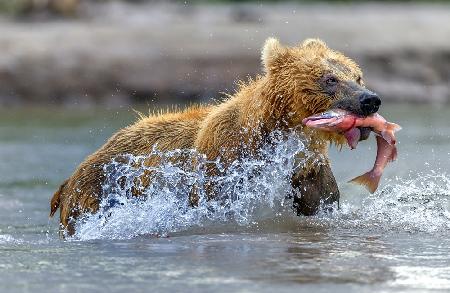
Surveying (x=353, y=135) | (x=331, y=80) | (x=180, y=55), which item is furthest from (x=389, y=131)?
(x=180, y=55)

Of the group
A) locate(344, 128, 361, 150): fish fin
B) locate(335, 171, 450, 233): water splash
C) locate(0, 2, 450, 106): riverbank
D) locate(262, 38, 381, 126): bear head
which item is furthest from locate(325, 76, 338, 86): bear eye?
locate(0, 2, 450, 106): riverbank

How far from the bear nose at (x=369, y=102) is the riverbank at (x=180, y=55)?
39.7 feet

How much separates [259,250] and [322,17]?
17.1 meters

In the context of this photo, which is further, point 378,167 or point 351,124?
point 378,167

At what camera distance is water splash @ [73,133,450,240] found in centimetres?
741

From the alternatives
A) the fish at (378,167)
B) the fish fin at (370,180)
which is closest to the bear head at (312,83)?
the fish at (378,167)

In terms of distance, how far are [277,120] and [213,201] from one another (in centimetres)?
66

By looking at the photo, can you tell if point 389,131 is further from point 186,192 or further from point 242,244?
point 186,192

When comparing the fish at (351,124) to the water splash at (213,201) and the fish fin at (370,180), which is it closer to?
the fish fin at (370,180)

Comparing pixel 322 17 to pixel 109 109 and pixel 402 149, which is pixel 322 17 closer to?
pixel 109 109

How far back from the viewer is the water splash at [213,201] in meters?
7.41

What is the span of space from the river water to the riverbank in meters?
8.92

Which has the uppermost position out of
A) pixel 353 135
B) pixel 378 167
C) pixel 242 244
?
pixel 353 135

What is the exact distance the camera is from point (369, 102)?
7.07m
